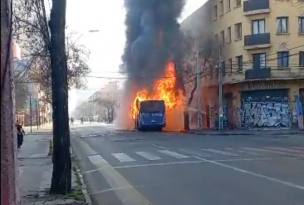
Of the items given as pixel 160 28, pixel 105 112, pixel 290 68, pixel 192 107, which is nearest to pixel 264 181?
pixel 290 68

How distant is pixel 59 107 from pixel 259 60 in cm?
4137

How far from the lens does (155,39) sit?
5328 cm

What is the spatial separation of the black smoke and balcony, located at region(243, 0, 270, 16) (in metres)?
6.76

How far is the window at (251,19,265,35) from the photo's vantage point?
166 feet

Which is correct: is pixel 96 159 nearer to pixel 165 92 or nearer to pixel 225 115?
pixel 165 92

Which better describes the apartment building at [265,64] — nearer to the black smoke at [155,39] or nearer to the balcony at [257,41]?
the balcony at [257,41]

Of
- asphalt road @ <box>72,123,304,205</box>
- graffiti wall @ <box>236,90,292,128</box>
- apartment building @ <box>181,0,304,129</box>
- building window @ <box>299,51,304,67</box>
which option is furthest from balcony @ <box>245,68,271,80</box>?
asphalt road @ <box>72,123,304,205</box>

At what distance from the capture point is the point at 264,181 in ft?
41.2

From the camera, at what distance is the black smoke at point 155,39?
52969 millimetres

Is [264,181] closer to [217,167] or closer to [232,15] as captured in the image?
[217,167]

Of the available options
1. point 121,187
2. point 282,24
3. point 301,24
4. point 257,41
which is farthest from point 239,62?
point 121,187

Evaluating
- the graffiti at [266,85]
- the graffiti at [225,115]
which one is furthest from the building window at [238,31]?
the graffiti at [225,115]

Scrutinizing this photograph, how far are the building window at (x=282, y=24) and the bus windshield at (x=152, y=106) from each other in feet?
42.8

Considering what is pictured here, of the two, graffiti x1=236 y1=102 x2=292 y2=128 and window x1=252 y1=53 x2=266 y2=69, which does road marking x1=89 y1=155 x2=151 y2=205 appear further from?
window x1=252 y1=53 x2=266 y2=69
